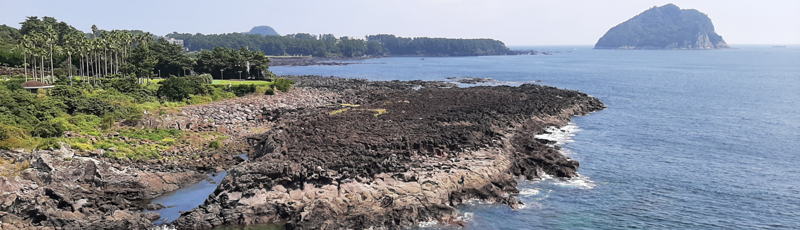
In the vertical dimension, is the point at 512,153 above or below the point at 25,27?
below

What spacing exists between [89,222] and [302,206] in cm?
1168

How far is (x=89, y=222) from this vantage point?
29.6 metres

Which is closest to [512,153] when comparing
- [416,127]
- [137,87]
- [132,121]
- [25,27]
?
[416,127]

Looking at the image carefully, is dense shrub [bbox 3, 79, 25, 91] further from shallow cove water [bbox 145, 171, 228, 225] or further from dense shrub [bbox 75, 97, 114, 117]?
shallow cove water [bbox 145, 171, 228, 225]

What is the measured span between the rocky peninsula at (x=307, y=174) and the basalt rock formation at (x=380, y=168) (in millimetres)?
87

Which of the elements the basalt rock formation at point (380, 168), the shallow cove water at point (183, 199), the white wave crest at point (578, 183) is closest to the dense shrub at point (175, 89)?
the basalt rock formation at point (380, 168)

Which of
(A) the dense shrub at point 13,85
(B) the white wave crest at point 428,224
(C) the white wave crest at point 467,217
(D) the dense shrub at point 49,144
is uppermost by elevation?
(A) the dense shrub at point 13,85

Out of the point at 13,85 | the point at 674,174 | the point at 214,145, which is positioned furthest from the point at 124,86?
the point at 674,174

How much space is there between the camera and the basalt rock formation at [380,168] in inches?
1262

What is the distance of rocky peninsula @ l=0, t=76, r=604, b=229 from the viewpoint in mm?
31312

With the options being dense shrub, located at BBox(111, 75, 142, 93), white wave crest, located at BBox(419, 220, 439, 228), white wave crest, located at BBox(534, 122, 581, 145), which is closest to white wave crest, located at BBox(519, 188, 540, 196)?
white wave crest, located at BBox(419, 220, 439, 228)

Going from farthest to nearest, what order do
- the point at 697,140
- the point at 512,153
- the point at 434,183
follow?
the point at 697,140 < the point at 512,153 < the point at 434,183

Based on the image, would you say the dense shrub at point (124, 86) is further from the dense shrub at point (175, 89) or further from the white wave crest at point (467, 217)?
the white wave crest at point (467, 217)

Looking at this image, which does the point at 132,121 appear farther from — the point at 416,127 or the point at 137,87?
the point at 416,127
